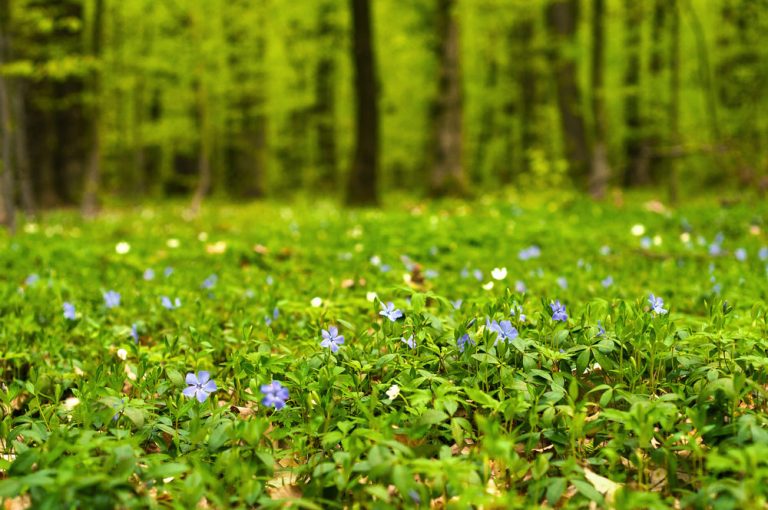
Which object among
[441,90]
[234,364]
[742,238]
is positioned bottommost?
[742,238]

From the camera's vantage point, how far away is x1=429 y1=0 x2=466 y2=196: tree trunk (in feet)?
44.2

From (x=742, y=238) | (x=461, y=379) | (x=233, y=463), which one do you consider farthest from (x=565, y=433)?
(x=742, y=238)

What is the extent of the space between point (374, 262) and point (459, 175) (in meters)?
8.79

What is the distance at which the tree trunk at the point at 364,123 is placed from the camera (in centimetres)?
1223

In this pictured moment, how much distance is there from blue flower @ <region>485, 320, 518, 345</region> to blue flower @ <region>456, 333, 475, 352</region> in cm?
8

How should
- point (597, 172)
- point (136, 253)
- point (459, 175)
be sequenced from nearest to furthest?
point (136, 253) → point (597, 172) → point (459, 175)

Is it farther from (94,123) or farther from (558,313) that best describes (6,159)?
A: (558,313)

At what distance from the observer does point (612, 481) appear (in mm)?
1975

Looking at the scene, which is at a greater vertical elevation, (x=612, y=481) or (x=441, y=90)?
(x=441, y=90)

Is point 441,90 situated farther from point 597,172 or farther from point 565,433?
point 565,433

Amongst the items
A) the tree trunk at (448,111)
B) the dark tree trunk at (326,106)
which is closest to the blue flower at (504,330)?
the tree trunk at (448,111)

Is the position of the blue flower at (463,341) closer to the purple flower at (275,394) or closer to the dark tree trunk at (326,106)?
the purple flower at (275,394)

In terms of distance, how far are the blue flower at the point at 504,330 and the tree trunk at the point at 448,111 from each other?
36.2 ft

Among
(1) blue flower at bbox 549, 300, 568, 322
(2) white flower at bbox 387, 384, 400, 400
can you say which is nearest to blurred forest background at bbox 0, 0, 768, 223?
(1) blue flower at bbox 549, 300, 568, 322
